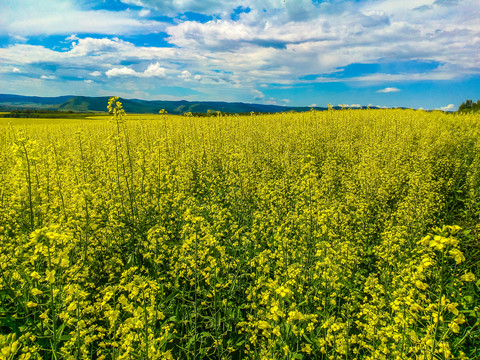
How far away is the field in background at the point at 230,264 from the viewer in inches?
102

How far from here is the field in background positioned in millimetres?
2580

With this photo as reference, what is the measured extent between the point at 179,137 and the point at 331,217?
30.8 feet

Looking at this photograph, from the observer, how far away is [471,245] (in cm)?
498

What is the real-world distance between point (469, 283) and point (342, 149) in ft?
22.1

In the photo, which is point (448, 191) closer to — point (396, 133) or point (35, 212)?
point (396, 133)

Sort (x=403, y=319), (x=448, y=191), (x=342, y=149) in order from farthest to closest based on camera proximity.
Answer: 1. (x=342, y=149)
2. (x=448, y=191)
3. (x=403, y=319)

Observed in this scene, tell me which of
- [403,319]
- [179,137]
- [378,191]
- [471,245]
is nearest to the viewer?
[403,319]

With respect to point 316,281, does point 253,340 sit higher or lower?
lower

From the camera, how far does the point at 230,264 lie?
142 inches

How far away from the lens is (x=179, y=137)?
12.3 metres

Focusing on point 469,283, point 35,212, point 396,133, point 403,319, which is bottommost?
point 469,283

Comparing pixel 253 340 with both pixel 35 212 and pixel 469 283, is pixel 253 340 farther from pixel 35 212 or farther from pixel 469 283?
pixel 35 212

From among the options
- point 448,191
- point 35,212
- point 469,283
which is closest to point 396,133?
point 448,191

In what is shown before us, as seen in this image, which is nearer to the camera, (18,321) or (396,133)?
(18,321)
